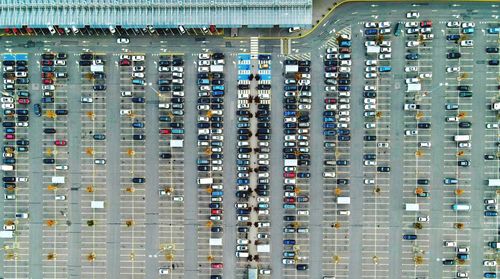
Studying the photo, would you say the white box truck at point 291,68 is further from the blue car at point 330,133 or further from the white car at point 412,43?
the white car at point 412,43

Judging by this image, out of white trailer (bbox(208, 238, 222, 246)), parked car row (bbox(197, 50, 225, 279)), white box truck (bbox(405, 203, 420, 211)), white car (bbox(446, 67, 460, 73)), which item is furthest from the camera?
white trailer (bbox(208, 238, 222, 246))

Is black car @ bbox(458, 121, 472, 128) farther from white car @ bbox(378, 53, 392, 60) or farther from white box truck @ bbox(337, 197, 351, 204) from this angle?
white box truck @ bbox(337, 197, 351, 204)

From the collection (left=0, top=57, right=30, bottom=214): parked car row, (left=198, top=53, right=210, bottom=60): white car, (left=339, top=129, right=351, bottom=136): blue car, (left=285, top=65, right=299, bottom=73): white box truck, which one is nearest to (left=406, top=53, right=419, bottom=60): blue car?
(left=339, top=129, right=351, bottom=136): blue car

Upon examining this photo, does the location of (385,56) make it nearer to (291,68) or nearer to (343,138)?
(343,138)

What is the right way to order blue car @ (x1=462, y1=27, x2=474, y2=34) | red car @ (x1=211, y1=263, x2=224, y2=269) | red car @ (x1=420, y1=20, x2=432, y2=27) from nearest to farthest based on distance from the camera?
blue car @ (x1=462, y1=27, x2=474, y2=34) < red car @ (x1=420, y1=20, x2=432, y2=27) < red car @ (x1=211, y1=263, x2=224, y2=269)

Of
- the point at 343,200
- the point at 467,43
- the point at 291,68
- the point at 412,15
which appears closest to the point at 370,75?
the point at 412,15

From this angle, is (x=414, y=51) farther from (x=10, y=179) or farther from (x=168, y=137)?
(x=10, y=179)
